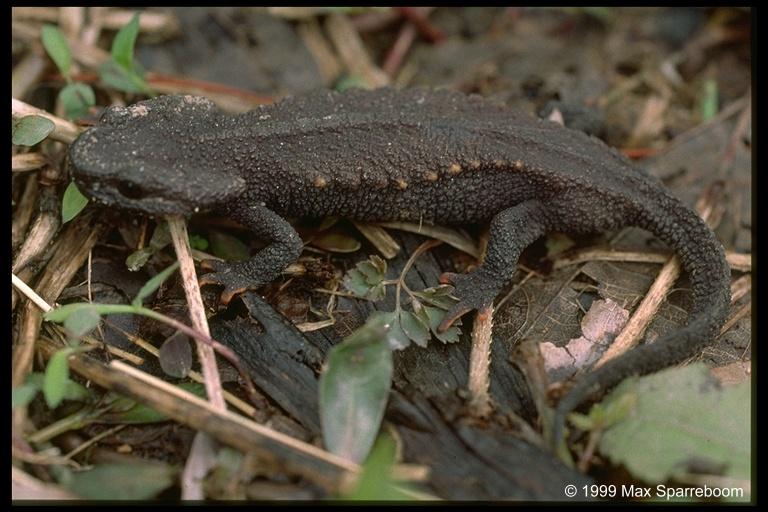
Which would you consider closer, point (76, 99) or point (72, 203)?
point (72, 203)

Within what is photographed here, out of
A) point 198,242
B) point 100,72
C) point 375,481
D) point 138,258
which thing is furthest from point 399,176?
point 100,72

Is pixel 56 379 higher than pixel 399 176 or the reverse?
the reverse

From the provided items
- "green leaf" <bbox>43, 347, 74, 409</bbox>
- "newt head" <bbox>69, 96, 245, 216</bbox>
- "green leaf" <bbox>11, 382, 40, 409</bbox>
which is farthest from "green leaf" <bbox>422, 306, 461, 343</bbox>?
"green leaf" <bbox>11, 382, 40, 409</bbox>

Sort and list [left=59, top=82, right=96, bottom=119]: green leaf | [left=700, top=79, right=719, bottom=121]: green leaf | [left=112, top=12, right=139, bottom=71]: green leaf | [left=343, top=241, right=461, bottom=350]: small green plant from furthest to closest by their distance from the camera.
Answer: [left=700, top=79, right=719, bottom=121]: green leaf < [left=112, top=12, right=139, bottom=71]: green leaf < [left=59, top=82, right=96, bottom=119]: green leaf < [left=343, top=241, right=461, bottom=350]: small green plant

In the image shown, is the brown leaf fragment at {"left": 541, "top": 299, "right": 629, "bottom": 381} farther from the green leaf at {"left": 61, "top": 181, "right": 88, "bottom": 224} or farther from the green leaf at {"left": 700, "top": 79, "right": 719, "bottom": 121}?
the green leaf at {"left": 61, "top": 181, "right": 88, "bottom": 224}

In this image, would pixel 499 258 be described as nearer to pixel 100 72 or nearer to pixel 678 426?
pixel 678 426

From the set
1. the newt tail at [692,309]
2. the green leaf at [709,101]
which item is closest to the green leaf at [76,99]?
the newt tail at [692,309]
